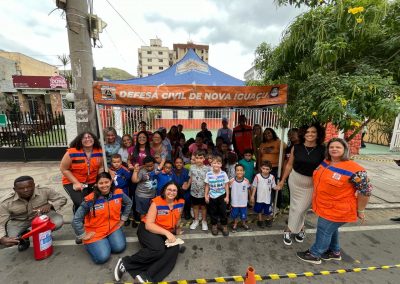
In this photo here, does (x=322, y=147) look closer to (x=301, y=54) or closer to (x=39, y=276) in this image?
(x=301, y=54)

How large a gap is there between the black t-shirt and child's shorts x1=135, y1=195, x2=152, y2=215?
2.59 metres

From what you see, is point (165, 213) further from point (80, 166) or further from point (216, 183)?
point (80, 166)

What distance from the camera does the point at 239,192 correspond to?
3.50 meters

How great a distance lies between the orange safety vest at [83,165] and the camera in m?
3.29

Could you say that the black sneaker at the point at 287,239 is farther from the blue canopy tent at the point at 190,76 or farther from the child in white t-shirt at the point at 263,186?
the blue canopy tent at the point at 190,76

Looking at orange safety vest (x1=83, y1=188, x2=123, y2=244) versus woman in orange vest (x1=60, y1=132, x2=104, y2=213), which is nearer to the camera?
orange safety vest (x1=83, y1=188, x2=123, y2=244)

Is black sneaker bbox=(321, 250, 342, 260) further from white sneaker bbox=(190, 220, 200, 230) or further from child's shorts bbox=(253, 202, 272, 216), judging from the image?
white sneaker bbox=(190, 220, 200, 230)

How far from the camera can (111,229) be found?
309cm

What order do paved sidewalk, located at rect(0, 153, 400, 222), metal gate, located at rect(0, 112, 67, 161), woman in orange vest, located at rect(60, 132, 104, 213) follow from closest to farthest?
1. woman in orange vest, located at rect(60, 132, 104, 213)
2. paved sidewalk, located at rect(0, 153, 400, 222)
3. metal gate, located at rect(0, 112, 67, 161)

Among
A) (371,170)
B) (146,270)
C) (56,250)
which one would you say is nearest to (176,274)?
(146,270)

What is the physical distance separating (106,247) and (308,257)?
115 inches

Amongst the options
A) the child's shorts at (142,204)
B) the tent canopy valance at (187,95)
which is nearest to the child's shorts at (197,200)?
the child's shorts at (142,204)

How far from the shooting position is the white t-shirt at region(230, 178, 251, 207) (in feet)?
11.5

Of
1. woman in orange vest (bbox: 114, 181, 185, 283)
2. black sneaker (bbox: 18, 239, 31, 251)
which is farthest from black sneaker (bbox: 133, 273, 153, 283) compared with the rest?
black sneaker (bbox: 18, 239, 31, 251)
